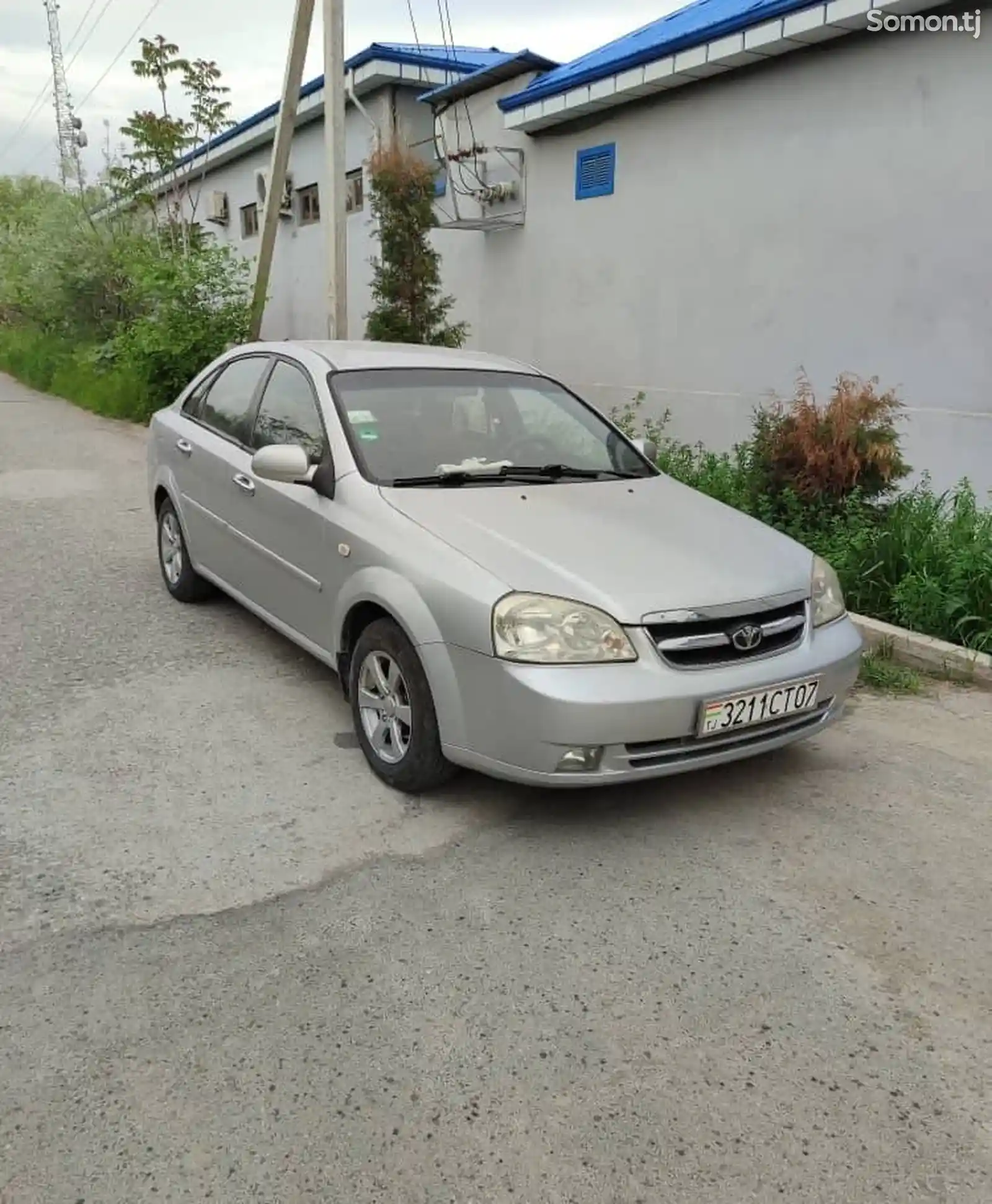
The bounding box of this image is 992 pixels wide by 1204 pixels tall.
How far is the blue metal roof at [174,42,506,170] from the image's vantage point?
541 inches

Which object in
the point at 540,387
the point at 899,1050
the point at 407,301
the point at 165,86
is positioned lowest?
the point at 899,1050

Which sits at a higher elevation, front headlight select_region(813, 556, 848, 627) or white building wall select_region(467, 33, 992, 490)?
white building wall select_region(467, 33, 992, 490)

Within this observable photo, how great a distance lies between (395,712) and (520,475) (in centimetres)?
121

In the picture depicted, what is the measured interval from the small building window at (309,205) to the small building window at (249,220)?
2667 millimetres

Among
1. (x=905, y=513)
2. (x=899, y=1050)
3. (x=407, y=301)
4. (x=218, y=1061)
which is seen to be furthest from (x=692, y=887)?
(x=407, y=301)

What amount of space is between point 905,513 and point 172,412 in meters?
4.33

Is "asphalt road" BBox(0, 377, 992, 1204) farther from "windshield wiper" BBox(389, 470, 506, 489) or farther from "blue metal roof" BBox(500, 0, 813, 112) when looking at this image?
"blue metal roof" BBox(500, 0, 813, 112)

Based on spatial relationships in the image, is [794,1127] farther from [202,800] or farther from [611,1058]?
[202,800]

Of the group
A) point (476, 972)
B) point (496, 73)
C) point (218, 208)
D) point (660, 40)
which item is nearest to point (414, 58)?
point (496, 73)

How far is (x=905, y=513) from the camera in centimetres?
580

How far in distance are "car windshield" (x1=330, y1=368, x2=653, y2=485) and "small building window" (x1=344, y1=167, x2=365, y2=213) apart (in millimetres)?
11977

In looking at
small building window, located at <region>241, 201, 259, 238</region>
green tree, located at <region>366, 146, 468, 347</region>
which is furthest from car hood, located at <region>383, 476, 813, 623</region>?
small building window, located at <region>241, 201, 259, 238</region>

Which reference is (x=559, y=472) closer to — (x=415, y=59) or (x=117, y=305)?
(x=415, y=59)

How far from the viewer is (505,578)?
3.32 metres
